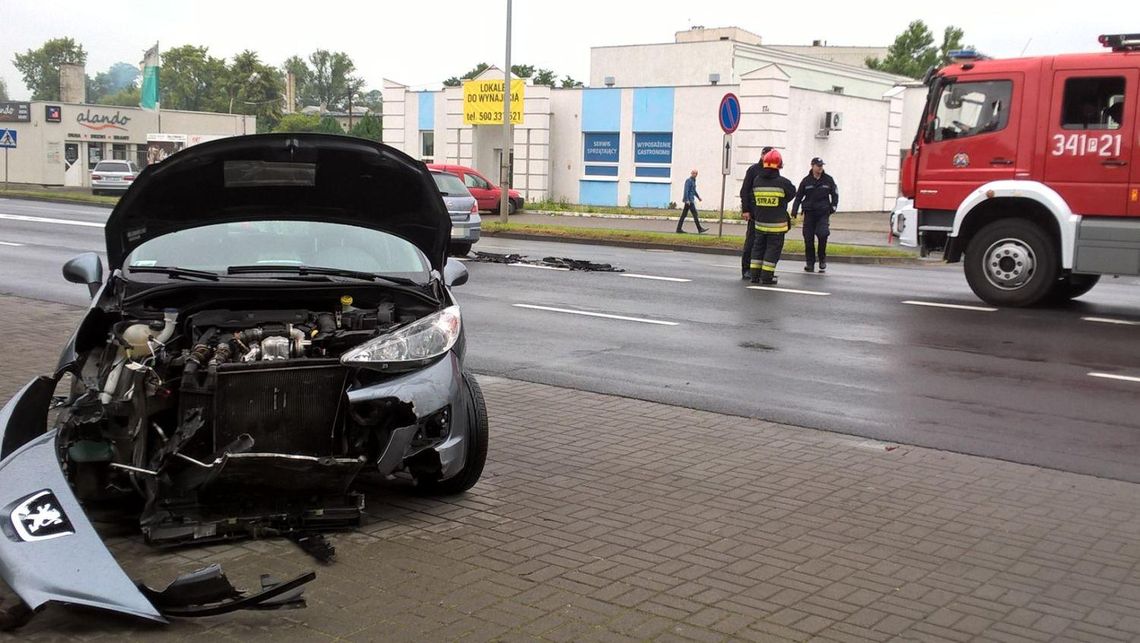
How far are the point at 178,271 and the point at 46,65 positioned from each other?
523 ft

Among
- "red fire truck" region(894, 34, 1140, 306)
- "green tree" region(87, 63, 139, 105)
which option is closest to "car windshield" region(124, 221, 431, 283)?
"red fire truck" region(894, 34, 1140, 306)

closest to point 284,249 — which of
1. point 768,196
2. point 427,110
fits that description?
point 768,196

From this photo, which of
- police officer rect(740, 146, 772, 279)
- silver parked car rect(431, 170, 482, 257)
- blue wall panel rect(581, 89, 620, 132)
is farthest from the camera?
blue wall panel rect(581, 89, 620, 132)

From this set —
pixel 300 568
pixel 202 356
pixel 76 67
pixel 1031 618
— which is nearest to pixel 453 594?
pixel 300 568

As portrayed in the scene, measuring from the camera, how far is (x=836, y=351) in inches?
436

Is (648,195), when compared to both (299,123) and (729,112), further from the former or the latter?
(299,123)

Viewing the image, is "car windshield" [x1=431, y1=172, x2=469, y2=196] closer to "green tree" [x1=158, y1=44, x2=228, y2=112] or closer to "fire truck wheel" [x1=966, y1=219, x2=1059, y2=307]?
"fire truck wheel" [x1=966, y1=219, x2=1059, y2=307]

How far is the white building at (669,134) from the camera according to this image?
125 feet

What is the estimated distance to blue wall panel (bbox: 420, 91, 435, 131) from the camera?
46.0 m

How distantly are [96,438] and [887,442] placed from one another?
16.0ft

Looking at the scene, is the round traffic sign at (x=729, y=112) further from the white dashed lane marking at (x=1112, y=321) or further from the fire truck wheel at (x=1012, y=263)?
the white dashed lane marking at (x=1112, y=321)

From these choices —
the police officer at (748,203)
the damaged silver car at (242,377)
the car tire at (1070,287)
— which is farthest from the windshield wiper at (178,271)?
the car tire at (1070,287)

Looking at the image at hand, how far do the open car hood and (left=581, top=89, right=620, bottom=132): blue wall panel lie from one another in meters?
35.7

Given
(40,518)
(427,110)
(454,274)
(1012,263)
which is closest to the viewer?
(40,518)
